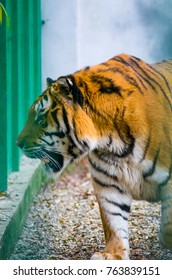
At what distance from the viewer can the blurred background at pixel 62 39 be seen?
5.12 metres

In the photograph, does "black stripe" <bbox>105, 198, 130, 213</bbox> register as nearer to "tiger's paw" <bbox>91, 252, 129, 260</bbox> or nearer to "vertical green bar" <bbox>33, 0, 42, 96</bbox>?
"tiger's paw" <bbox>91, 252, 129, 260</bbox>

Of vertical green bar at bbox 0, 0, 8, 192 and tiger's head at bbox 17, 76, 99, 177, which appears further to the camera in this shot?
vertical green bar at bbox 0, 0, 8, 192

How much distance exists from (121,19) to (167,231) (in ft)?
4.15

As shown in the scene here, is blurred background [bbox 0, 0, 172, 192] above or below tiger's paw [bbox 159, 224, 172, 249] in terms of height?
above

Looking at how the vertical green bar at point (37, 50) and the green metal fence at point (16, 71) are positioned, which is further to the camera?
the vertical green bar at point (37, 50)

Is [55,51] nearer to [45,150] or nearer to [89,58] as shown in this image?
[89,58]

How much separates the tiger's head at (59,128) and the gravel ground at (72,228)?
491mm

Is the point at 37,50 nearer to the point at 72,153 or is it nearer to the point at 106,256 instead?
the point at 72,153

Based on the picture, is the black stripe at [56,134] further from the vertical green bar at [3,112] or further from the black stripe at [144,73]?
the vertical green bar at [3,112]

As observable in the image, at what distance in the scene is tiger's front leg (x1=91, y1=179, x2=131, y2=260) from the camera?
4504 mm

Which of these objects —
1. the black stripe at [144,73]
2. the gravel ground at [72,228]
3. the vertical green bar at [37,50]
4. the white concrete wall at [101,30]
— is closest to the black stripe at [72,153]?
the black stripe at [144,73]

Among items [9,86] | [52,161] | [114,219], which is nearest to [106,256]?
[114,219]

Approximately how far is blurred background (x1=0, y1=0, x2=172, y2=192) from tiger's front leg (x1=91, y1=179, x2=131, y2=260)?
761 mm

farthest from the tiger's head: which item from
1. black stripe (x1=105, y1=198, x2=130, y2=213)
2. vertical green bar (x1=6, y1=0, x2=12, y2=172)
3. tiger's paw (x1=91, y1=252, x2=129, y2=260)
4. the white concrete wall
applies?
the white concrete wall
